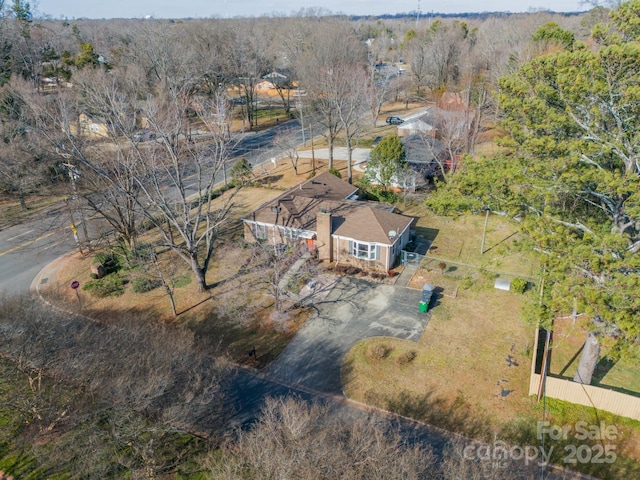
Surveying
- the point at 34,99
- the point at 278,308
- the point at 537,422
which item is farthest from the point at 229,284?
the point at 34,99

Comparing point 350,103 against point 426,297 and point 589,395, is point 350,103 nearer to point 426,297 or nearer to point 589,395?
point 426,297

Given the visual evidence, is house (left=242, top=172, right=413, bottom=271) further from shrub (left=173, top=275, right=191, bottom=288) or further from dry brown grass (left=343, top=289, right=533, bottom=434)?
dry brown grass (left=343, top=289, right=533, bottom=434)

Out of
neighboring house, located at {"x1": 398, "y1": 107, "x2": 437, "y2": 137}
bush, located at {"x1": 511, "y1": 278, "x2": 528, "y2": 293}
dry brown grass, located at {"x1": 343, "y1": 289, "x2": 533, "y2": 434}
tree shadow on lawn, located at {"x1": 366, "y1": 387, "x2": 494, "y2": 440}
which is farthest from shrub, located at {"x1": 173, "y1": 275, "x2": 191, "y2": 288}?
neighboring house, located at {"x1": 398, "y1": 107, "x2": 437, "y2": 137}

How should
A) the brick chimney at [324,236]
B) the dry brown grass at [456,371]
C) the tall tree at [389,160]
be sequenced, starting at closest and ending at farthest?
the dry brown grass at [456,371], the brick chimney at [324,236], the tall tree at [389,160]

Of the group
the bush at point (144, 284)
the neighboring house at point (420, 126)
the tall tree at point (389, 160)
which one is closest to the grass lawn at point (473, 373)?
the tall tree at point (389, 160)

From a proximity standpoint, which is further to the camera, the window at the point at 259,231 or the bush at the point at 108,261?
the window at the point at 259,231

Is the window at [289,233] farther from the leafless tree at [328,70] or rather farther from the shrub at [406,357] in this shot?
the leafless tree at [328,70]
